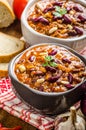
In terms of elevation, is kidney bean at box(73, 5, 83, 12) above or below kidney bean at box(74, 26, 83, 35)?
above

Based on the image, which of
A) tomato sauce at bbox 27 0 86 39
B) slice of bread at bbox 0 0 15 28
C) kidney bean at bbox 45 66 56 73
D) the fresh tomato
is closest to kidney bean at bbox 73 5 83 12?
tomato sauce at bbox 27 0 86 39

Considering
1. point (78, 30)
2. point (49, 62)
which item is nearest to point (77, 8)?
point (78, 30)

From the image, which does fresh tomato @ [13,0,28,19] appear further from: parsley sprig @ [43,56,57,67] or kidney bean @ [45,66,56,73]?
kidney bean @ [45,66,56,73]

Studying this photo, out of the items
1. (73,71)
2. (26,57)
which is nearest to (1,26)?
(26,57)

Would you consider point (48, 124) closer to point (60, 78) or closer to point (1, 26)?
point (60, 78)

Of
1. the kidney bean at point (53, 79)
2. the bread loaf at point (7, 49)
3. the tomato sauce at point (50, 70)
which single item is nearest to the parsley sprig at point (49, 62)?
the tomato sauce at point (50, 70)

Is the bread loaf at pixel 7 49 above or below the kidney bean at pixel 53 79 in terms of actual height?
below

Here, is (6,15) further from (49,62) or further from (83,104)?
(83,104)

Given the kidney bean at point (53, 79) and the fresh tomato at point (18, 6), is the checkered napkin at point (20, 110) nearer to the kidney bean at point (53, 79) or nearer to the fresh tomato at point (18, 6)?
the kidney bean at point (53, 79)
